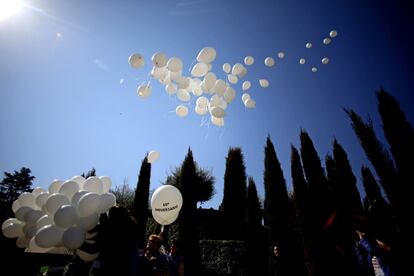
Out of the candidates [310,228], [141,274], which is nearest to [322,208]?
[310,228]

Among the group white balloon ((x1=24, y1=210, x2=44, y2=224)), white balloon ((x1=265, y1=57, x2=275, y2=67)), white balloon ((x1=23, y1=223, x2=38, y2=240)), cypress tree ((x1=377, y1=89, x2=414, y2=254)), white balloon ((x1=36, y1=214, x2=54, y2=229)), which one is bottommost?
white balloon ((x1=23, y1=223, x2=38, y2=240))

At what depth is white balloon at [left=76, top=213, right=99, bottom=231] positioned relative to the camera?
3027 millimetres

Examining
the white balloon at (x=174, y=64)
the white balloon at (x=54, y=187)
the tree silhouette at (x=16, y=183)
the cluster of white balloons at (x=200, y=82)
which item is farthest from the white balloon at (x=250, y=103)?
the tree silhouette at (x=16, y=183)

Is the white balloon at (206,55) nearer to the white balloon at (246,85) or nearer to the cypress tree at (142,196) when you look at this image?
the white balloon at (246,85)

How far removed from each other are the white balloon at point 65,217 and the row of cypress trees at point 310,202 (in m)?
6.14

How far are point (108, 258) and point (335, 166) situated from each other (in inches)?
600

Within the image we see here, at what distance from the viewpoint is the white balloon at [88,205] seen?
3.03 m

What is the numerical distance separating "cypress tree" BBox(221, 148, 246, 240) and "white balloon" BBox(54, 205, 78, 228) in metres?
13.3

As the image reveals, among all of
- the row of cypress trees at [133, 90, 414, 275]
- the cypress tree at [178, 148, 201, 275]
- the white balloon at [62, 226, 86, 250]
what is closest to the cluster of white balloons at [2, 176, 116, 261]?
the white balloon at [62, 226, 86, 250]

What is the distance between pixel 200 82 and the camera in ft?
19.2

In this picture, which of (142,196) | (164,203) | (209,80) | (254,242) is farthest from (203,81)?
(142,196)

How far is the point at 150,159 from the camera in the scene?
6715 mm

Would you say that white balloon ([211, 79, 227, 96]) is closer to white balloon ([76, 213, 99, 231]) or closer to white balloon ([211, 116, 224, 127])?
white balloon ([211, 116, 224, 127])

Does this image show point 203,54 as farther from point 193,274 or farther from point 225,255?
point 193,274
